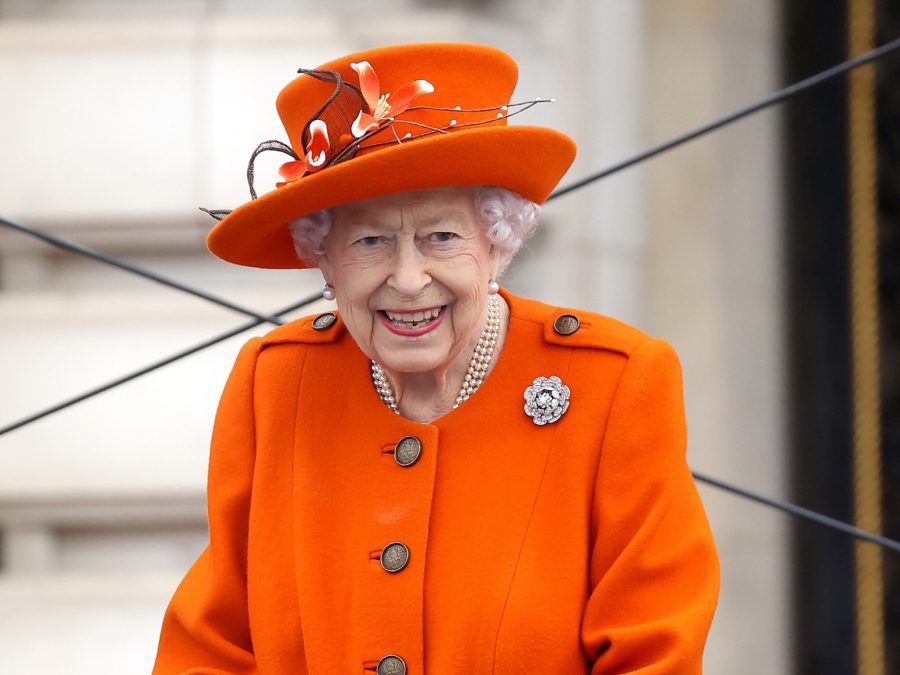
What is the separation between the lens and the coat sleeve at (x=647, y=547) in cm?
176

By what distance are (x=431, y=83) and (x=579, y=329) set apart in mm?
403

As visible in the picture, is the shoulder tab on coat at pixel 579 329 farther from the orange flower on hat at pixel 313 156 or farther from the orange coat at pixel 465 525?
the orange flower on hat at pixel 313 156

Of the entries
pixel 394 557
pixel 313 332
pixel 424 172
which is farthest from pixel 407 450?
pixel 424 172

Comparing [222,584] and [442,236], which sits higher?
[442,236]

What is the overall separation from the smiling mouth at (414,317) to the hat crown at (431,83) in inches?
8.6

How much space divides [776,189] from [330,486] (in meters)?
2.40

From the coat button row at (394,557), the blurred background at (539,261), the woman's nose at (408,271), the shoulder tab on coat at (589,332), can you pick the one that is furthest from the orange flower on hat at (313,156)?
the blurred background at (539,261)

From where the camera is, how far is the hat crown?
1.79 meters

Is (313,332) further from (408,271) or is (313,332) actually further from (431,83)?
(431,83)

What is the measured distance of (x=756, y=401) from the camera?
12.9 feet

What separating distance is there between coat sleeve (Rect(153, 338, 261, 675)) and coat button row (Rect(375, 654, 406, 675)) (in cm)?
23

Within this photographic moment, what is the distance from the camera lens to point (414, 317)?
5.93 ft

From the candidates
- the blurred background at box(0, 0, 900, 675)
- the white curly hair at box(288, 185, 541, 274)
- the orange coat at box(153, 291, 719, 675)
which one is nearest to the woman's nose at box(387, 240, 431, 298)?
the white curly hair at box(288, 185, 541, 274)

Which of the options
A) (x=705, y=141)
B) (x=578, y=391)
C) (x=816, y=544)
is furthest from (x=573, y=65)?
(x=578, y=391)
